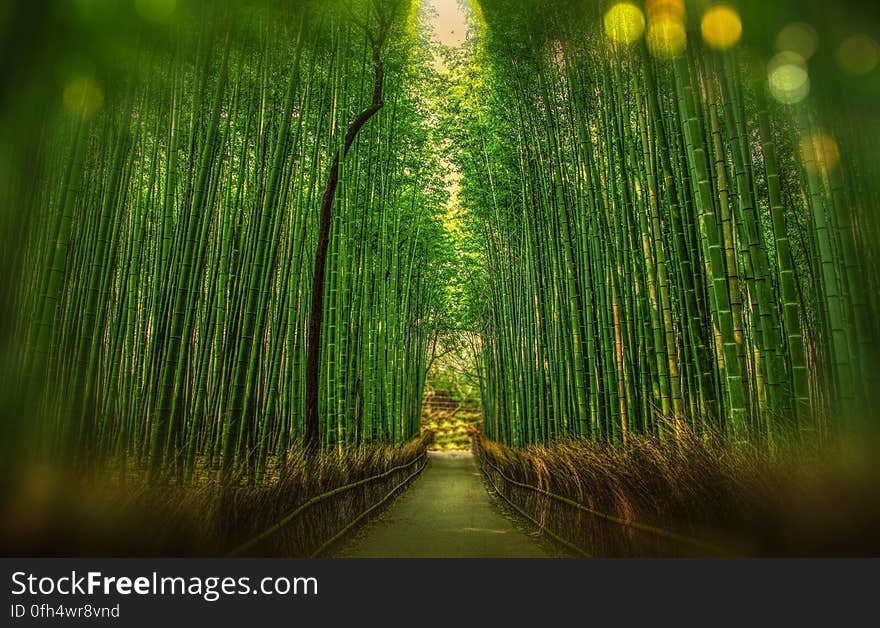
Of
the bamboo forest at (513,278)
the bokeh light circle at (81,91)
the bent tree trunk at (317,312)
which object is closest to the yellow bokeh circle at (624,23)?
the bamboo forest at (513,278)

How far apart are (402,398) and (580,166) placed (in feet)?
21.7

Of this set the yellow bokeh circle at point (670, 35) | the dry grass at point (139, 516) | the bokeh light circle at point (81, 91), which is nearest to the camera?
the bokeh light circle at point (81, 91)

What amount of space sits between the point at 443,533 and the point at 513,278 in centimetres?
348

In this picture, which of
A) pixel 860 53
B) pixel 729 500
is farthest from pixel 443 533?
pixel 860 53

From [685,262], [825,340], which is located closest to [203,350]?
[685,262]

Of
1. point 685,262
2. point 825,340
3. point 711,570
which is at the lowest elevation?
point 711,570

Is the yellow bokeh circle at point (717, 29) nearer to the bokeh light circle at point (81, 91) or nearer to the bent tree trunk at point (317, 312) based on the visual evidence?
the bokeh light circle at point (81, 91)

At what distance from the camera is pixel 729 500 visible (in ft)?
5.48

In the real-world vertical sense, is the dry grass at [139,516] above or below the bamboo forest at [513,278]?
below

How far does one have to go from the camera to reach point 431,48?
723 cm

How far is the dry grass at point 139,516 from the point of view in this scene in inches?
57.1

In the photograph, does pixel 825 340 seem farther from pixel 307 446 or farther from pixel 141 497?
pixel 141 497

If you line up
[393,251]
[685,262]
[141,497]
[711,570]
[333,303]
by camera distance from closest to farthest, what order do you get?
[711,570] → [141,497] → [685,262] → [333,303] → [393,251]

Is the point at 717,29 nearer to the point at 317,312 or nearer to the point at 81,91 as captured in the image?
the point at 81,91
